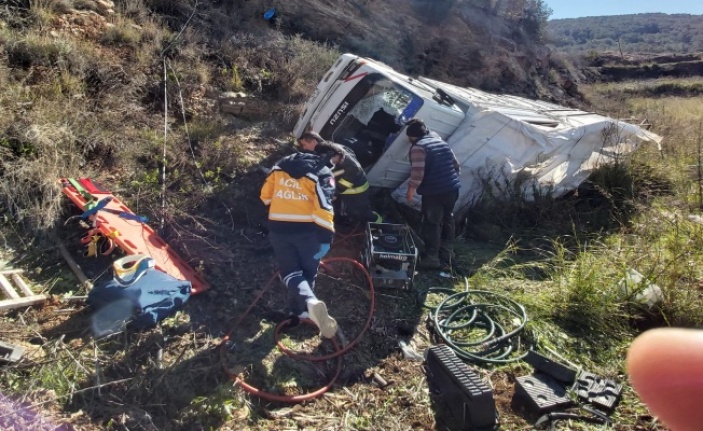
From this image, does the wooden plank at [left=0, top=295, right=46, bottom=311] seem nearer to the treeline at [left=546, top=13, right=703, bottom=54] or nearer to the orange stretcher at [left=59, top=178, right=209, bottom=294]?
the orange stretcher at [left=59, top=178, right=209, bottom=294]

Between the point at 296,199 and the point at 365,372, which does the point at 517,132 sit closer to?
the point at 296,199

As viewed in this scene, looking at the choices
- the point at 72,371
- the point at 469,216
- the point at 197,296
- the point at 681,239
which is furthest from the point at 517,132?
the point at 72,371

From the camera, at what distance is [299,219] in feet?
13.9

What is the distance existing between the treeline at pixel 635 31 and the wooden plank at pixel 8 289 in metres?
53.9

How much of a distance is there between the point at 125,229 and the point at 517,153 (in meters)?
4.62

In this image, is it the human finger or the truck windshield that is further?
the truck windshield

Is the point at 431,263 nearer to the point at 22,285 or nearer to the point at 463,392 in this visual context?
the point at 463,392

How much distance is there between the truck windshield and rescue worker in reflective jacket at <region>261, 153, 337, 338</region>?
89.5 inches

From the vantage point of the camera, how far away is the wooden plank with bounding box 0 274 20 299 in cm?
398

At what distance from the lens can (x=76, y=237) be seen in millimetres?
4883

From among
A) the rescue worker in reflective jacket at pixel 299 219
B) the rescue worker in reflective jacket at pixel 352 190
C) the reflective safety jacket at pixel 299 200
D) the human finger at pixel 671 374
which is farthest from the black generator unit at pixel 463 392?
the human finger at pixel 671 374

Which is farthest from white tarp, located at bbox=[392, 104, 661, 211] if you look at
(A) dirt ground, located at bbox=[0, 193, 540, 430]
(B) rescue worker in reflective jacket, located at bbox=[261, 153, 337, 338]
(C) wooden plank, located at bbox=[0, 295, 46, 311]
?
(C) wooden plank, located at bbox=[0, 295, 46, 311]

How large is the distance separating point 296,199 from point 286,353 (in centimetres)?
125

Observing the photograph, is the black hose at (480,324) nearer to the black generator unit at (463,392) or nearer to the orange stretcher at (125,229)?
the black generator unit at (463,392)
